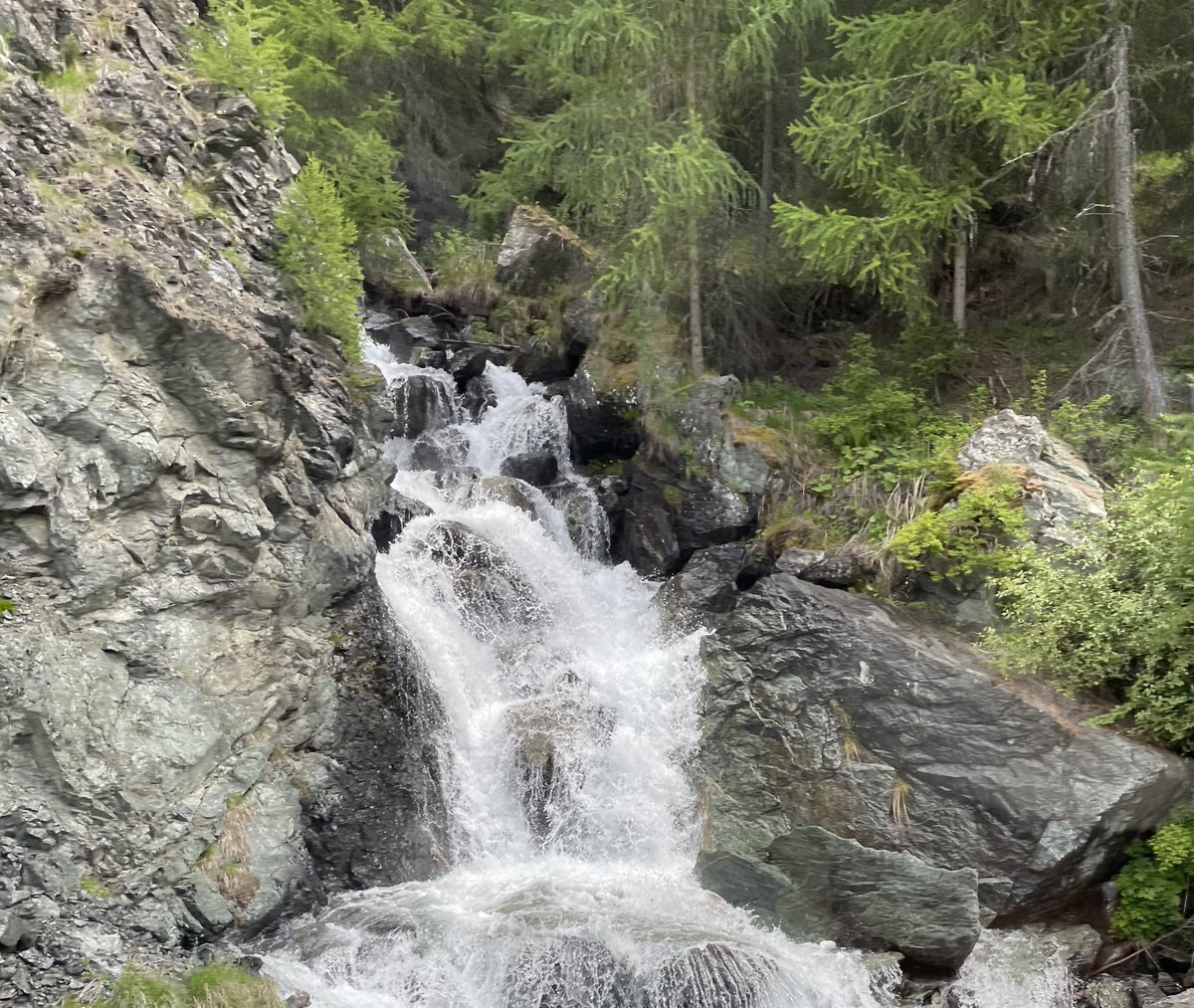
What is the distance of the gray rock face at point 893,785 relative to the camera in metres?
8.20

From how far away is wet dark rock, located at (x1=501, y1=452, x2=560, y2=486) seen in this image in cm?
1531

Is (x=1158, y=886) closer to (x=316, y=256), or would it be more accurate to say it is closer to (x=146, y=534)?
(x=146, y=534)

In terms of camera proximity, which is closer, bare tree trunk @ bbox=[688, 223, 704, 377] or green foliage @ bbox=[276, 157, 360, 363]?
green foliage @ bbox=[276, 157, 360, 363]

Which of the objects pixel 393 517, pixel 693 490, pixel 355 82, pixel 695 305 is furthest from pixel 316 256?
A: pixel 355 82

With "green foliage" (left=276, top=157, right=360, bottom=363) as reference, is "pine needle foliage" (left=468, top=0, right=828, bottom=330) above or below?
above

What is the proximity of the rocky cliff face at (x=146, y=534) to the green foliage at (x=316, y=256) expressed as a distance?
303 mm

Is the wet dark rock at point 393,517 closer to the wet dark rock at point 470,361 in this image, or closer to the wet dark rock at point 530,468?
the wet dark rock at point 530,468

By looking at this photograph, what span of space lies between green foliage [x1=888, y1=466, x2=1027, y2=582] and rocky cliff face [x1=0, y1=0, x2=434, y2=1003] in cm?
621

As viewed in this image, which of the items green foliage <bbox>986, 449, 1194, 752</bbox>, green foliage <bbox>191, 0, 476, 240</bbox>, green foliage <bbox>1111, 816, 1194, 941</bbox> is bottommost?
green foliage <bbox>1111, 816, 1194, 941</bbox>

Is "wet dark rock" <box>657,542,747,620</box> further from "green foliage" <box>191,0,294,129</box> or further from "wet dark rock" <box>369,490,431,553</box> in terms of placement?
"green foliage" <box>191,0,294,129</box>

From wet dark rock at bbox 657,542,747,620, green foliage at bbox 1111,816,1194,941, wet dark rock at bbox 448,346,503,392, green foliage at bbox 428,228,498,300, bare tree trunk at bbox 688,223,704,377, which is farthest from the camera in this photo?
green foliage at bbox 428,228,498,300

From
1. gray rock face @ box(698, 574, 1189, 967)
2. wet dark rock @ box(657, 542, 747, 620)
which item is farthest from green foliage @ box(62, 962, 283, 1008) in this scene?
wet dark rock @ box(657, 542, 747, 620)

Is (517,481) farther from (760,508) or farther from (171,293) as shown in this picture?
(171,293)

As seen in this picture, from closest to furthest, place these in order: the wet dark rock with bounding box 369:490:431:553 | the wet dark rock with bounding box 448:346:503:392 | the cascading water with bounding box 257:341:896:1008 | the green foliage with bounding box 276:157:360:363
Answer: the cascading water with bounding box 257:341:896:1008
the green foliage with bounding box 276:157:360:363
the wet dark rock with bounding box 369:490:431:553
the wet dark rock with bounding box 448:346:503:392
